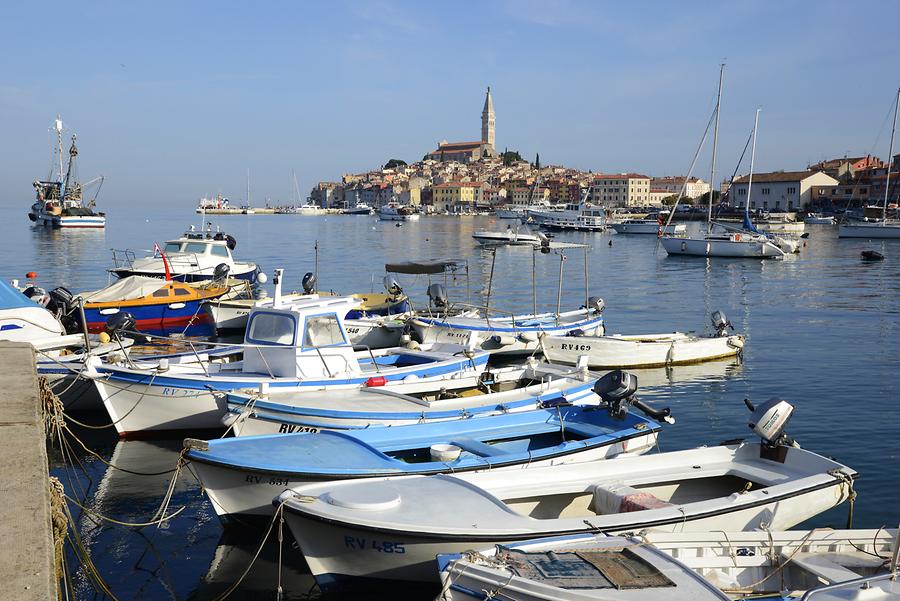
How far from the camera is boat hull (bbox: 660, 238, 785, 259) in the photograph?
199 feet

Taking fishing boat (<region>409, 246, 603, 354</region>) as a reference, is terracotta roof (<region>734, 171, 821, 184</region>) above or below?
above

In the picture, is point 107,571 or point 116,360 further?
Result: point 116,360

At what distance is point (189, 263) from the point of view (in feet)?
101

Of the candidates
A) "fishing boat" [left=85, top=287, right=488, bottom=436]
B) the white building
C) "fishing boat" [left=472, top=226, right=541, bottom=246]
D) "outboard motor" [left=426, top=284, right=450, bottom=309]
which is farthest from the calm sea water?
the white building

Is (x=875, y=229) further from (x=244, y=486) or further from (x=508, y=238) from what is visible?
(x=244, y=486)

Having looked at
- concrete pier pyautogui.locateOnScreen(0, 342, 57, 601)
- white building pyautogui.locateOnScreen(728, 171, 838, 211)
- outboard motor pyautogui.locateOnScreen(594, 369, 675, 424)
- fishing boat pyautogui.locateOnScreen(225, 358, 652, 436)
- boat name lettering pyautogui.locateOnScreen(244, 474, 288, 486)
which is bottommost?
boat name lettering pyautogui.locateOnScreen(244, 474, 288, 486)

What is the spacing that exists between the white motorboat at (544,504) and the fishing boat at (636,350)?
34.1 ft

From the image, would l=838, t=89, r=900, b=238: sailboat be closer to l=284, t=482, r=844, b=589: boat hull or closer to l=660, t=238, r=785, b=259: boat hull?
l=660, t=238, r=785, b=259: boat hull

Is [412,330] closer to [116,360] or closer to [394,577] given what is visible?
[116,360]

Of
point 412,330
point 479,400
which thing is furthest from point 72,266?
point 479,400

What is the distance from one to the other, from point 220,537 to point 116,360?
542 centimetres

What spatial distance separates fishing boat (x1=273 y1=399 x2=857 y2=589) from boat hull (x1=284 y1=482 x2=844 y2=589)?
1 centimetres

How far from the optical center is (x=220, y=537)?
10.8 metres

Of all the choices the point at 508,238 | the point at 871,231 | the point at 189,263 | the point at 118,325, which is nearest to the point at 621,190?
the point at 871,231
